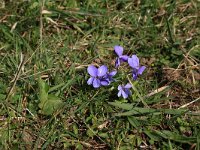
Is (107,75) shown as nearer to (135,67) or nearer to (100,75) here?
(100,75)

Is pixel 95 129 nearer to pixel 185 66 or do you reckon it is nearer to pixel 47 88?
pixel 47 88

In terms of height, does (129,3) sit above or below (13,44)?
above

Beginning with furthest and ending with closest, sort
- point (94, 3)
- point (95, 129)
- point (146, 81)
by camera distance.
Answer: point (94, 3)
point (146, 81)
point (95, 129)

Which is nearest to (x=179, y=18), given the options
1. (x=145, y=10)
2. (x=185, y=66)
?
(x=145, y=10)

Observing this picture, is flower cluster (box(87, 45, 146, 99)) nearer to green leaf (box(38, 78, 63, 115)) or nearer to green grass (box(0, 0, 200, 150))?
green grass (box(0, 0, 200, 150))

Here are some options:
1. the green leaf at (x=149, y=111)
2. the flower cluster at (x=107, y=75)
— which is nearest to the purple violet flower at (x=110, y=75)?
the flower cluster at (x=107, y=75)

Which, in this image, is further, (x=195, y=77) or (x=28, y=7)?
(x=28, y=7)
